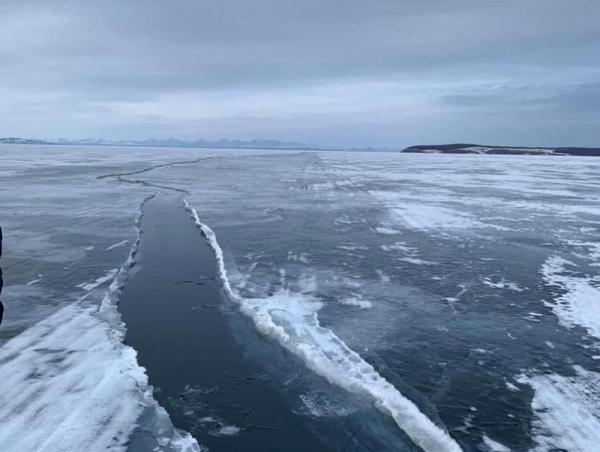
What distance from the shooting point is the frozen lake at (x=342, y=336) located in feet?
15.7

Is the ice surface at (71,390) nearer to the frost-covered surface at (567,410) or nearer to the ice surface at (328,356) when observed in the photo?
the ice surface at (328,356)

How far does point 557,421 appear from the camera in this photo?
494 centimetres

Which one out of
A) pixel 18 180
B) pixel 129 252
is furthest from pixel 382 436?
pixel 18 180

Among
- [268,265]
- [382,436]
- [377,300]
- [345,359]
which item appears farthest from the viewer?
[268,265]

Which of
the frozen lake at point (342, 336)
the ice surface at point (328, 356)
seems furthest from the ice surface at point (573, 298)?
the ice surface at point (328, 356)

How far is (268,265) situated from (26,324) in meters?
4.55

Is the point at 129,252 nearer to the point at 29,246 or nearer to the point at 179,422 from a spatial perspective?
the point at 29,246

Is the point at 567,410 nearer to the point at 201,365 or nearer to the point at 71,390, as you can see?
the point at 201,365

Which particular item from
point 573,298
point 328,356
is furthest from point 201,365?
point 573,298

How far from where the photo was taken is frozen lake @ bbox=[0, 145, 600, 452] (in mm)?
4773

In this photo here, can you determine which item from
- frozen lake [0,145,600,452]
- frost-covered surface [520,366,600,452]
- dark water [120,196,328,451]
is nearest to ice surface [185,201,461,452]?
frozen lake [0,145,600,452]

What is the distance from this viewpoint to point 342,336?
6930 millimetres

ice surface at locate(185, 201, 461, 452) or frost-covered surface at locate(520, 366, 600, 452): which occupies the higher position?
ice surface at locate(185, 201, 461, 452)

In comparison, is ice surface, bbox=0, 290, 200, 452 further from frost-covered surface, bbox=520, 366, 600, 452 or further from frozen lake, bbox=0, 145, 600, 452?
frost-covered surface, bbox=520, 366, 600, 452
